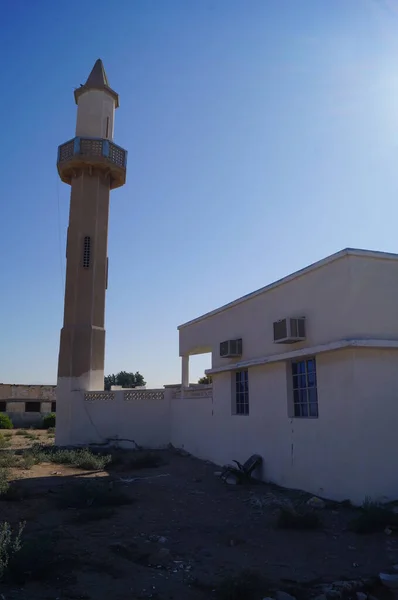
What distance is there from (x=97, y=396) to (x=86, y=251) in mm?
5743

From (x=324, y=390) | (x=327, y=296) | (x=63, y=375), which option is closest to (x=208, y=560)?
(x=324, y=390)

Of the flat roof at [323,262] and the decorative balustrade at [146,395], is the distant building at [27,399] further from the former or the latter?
the flat roof at [323,262]

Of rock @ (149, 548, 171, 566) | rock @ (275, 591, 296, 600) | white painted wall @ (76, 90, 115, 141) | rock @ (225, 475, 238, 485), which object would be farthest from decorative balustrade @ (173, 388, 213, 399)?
white painted wall @ (76, 90, 115, 141)

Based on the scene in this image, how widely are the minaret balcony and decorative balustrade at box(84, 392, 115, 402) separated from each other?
357 inches

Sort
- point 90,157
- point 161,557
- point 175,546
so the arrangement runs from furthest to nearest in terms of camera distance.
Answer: point 90,157
point 175,546
point 161,557

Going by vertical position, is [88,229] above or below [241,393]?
above

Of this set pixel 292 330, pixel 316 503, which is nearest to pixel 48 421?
pixel 292 330

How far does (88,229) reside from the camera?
19.7m

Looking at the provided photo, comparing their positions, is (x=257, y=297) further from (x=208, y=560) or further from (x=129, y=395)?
(x=129, y=395)

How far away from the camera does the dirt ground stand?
4.68 m

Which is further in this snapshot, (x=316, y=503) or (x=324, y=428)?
(x=324, y=428)

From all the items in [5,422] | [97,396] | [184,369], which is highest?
[184,369]

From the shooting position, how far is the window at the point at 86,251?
19391mm

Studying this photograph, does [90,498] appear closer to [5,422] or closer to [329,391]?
[329,391]
